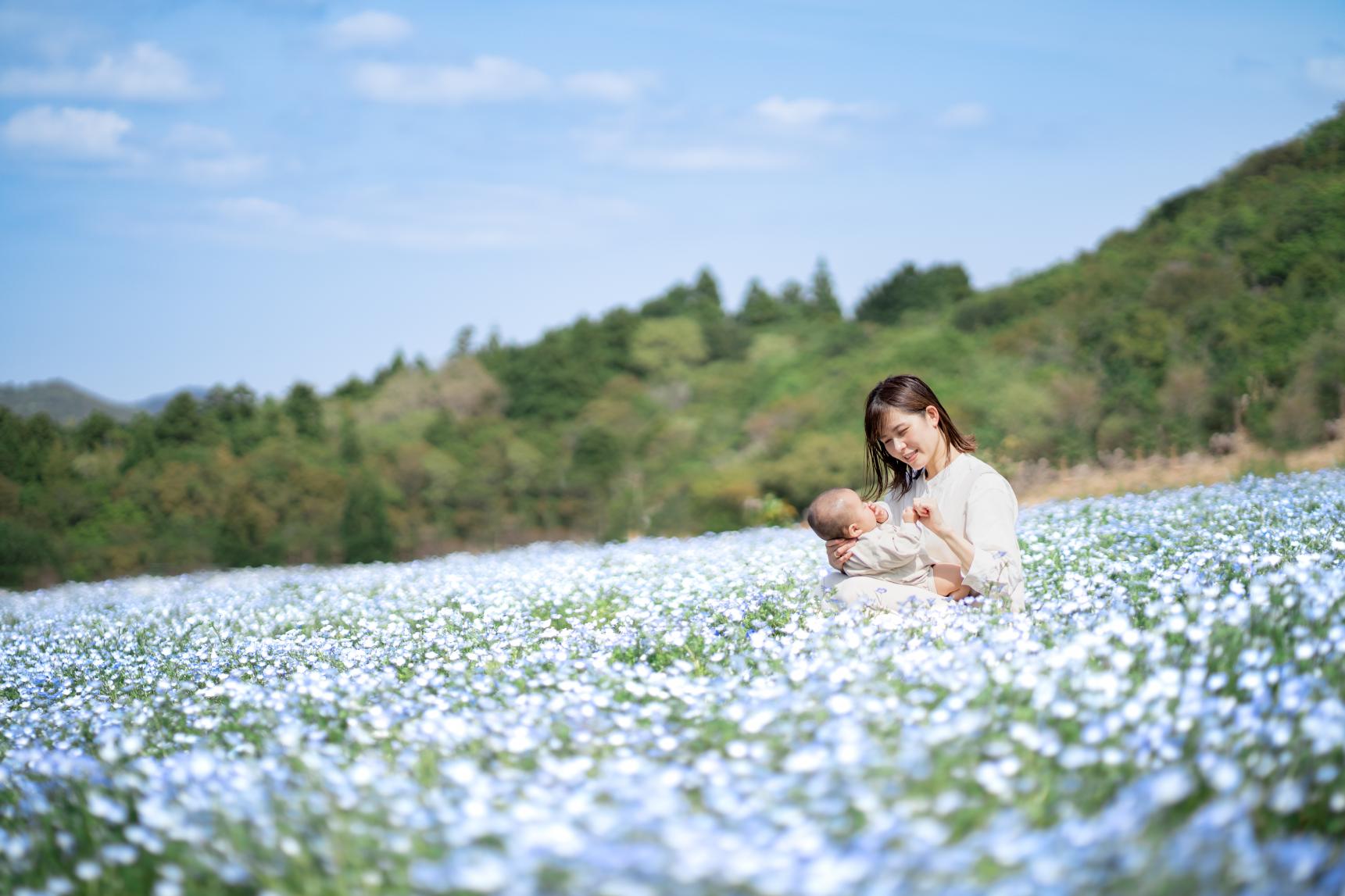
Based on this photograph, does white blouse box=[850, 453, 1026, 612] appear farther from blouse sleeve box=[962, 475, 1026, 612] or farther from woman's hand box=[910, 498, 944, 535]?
woman's hand box=[910, 498, 944, 535]

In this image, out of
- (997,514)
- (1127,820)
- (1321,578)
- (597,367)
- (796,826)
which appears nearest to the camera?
(1127,820)

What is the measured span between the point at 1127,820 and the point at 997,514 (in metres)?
2.79

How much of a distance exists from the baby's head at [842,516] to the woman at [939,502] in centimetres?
8

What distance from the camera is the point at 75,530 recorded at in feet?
88.9

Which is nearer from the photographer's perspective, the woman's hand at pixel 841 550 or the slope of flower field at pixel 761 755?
the slope of flower field at pixel 761 755

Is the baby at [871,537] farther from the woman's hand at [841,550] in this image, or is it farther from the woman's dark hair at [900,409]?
the woman's dark hair at [900,409]

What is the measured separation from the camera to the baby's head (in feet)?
16.5

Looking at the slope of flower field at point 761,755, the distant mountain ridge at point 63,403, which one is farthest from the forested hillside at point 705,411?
the slope of flower field at point 761,755

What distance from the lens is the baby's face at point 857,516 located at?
5027 mm

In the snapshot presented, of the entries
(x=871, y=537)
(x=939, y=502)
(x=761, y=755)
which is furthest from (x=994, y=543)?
(x=761, y=755)

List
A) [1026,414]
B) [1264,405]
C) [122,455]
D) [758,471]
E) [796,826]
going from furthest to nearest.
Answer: [122,455], [758,471], [1026,414], [1264,405], [796,826]

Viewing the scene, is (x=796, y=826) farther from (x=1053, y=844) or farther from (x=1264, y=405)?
(x=1264, y=405)

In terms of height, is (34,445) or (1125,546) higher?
(34,445)

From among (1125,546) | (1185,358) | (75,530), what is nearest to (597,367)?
(75,530)
